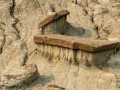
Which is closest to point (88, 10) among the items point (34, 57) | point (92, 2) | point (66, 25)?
point (92, 2)

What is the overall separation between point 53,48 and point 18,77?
5.81 feet

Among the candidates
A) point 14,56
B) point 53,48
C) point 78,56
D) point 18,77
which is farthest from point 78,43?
point 14,56

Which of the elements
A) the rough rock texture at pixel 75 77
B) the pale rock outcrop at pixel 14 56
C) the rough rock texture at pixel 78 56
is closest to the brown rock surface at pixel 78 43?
the rough rock texture at pixel 78 56

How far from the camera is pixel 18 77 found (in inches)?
255

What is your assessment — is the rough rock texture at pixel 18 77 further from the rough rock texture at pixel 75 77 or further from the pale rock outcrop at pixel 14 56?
the pale rock outcrop at pixel 14 56

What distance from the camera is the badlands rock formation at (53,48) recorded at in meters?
6.68

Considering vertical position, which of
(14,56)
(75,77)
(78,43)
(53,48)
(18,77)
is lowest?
(75,77)

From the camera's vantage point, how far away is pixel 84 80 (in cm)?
687

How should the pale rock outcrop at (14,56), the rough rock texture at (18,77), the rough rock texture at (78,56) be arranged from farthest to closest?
the pale rock outcrop at (14,56) < the rough rock texture at (78,56) < the rough rock texture at (18,77)

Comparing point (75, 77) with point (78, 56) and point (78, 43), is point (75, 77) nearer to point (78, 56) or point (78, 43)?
point (78, 56)

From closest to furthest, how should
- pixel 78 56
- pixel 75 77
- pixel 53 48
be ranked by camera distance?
1. pixel 75 77
2. pixel 78 56
3. pixel 53 48

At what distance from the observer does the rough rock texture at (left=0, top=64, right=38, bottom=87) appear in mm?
6457

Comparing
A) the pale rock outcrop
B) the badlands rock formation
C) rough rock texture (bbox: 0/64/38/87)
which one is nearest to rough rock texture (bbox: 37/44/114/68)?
the badlands rock formation


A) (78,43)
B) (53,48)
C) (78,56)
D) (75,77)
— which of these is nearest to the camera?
(75,77)
